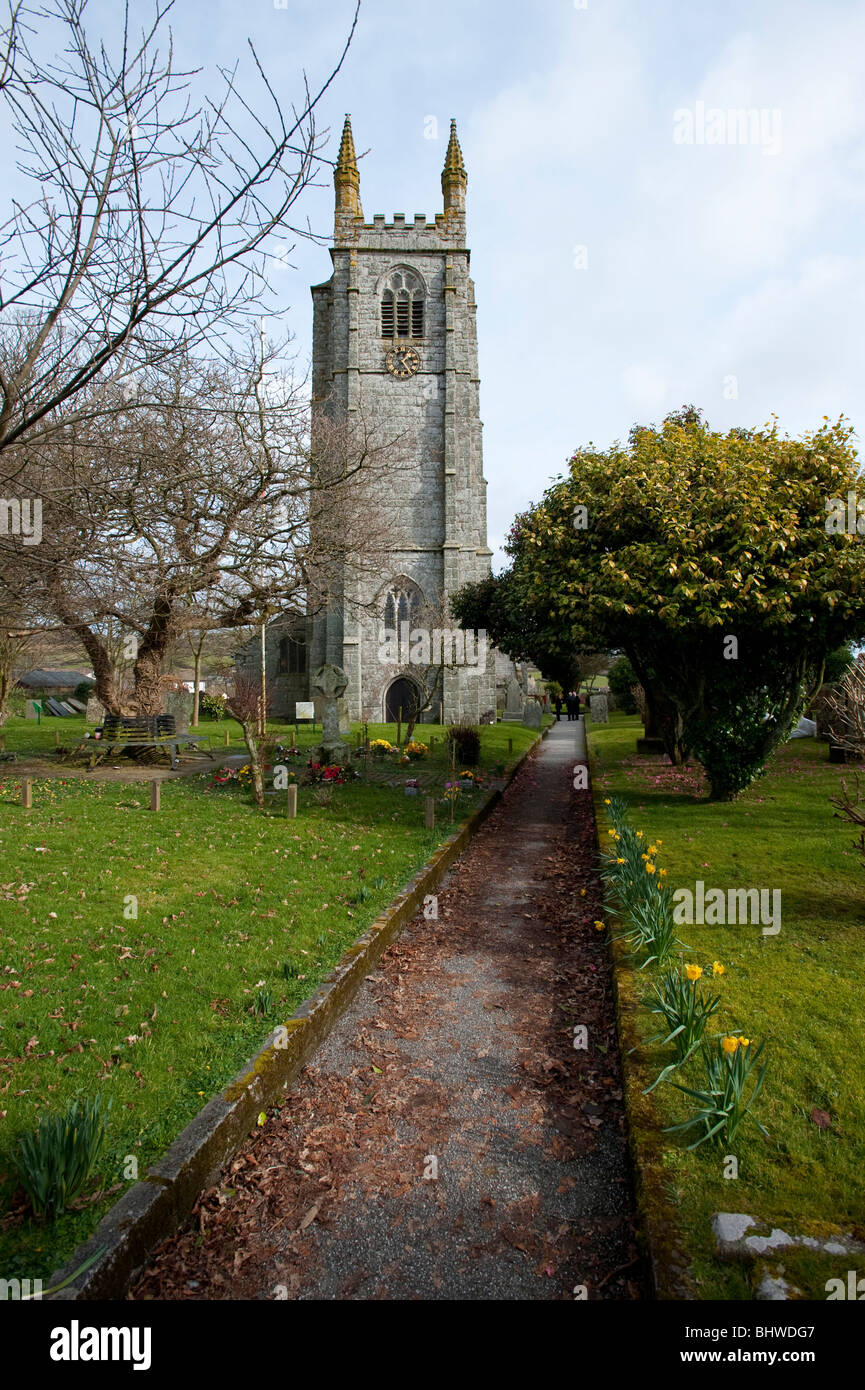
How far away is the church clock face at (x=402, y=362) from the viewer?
1357 inches

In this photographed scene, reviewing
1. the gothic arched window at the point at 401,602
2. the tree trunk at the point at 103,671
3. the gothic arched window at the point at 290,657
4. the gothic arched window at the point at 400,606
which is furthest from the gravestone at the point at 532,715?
the tree trunk at the point at 103,671

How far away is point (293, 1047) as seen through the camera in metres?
4.43

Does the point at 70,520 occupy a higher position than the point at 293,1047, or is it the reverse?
the point at 70,520

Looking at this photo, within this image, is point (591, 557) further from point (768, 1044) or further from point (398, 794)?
point (768, 1044)

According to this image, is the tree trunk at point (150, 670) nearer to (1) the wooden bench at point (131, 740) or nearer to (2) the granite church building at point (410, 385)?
(1) the wooden bench at point (131, 740)

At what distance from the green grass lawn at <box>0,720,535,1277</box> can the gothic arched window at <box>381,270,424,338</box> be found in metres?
30.1

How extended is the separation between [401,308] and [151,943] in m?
35.7

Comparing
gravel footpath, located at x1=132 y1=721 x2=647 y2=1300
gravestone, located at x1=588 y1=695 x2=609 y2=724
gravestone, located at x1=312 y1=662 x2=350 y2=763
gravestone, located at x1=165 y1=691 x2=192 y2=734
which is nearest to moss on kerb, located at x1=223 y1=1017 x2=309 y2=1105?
gravel footpath, located at x1=132 y1=721 x2=647 y2=1300

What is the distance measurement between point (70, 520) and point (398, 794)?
8.23m

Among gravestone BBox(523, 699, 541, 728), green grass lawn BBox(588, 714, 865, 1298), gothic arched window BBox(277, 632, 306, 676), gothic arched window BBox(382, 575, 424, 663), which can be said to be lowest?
green grass lawn BBox(588, 714, 865, 1298)

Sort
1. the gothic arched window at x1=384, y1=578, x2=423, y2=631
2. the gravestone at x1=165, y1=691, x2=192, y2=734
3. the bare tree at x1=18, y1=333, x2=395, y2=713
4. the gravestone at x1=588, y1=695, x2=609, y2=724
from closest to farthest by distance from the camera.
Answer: the bare tree at x1=18, y1=333, x2=395, y2=713 → the gravestone at x1=165, y1=691, x2=192, y2=734 → the gothic arched window at x1=384, y1=578, x2=423, y2=631 → the gravestone at x1=588, y1=695, x2=609, y2=724

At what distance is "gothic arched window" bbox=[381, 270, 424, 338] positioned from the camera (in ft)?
114

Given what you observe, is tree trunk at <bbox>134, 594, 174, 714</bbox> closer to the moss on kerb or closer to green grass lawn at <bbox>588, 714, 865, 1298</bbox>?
green grass lawn at <bbox>588, 714, 865, 1298</bbox>
